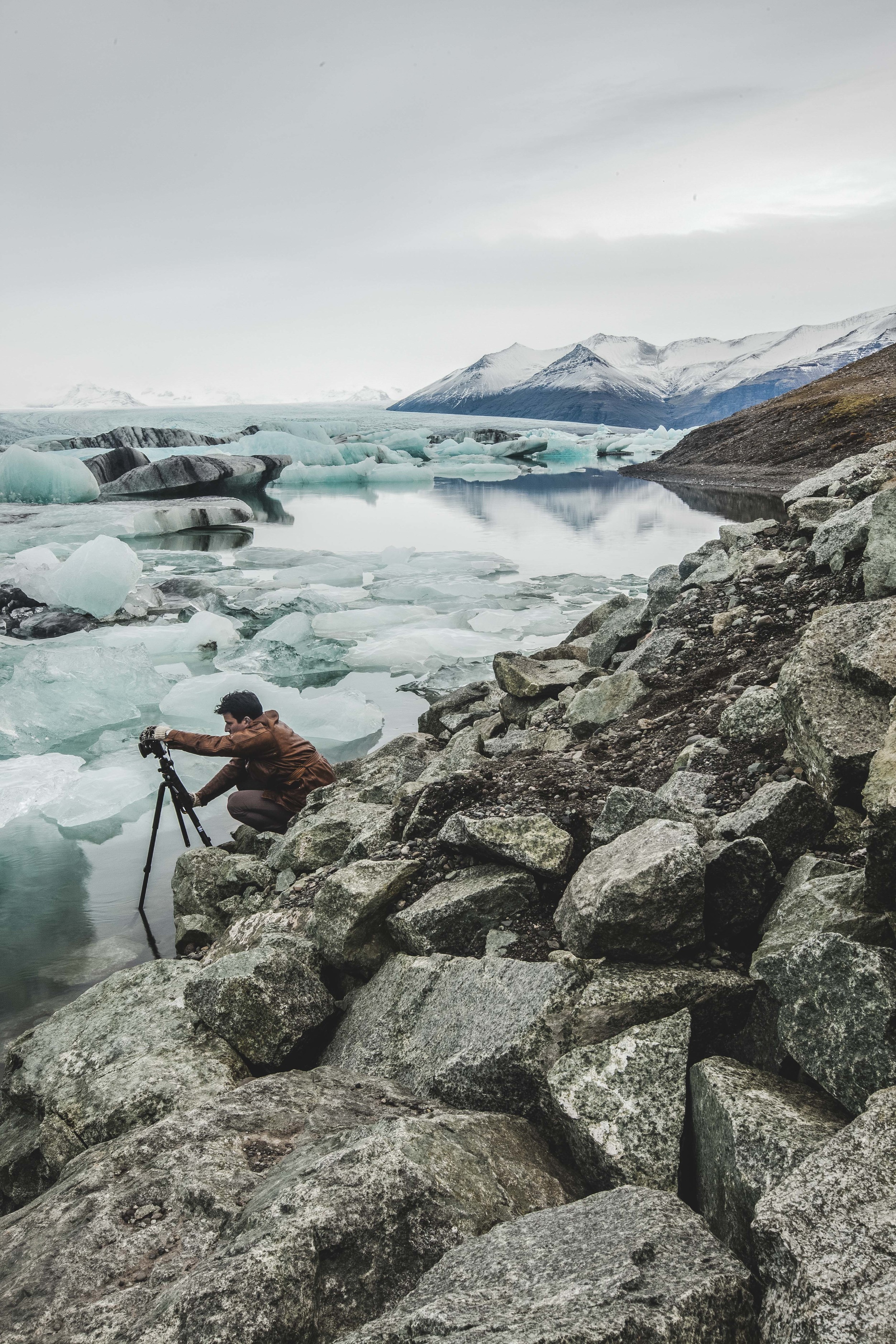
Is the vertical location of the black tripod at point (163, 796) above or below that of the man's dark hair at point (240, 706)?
below

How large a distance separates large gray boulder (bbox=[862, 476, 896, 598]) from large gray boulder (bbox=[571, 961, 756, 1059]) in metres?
2.82

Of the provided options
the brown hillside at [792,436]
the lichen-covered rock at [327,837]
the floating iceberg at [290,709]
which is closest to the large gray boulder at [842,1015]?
the lichen-covered rock at [327,837]

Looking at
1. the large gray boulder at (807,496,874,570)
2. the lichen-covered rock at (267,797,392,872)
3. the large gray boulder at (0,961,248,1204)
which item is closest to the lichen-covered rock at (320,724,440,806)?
the lichen-covered rock at (267,797,392,872)

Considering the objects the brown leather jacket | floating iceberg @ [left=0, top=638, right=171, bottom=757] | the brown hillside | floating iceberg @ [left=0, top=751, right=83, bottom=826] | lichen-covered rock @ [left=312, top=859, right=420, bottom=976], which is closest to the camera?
lichen-covered rock @ [left=312, top=859, right=420, bottom=976]

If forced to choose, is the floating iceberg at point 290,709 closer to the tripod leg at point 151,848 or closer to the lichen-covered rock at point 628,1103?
the tripod leg at point 151,848

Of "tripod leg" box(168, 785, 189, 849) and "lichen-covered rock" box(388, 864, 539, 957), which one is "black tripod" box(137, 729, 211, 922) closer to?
"tripod leg" box(168, 785, 189, 849)

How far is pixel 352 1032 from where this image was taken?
3.02 metres

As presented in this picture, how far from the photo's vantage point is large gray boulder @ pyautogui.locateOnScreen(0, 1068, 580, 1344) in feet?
5.51

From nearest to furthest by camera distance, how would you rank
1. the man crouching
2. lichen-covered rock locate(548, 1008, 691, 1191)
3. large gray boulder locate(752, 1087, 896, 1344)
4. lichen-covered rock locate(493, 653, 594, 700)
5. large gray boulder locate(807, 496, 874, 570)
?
large gray boulder locate(752, 1087, 896, 1344) < lichen-covered rock locate(548, 1008, 691, 1191) < large gray boulder locate(807, 496, 874, 570) < the man crouching < lichen-covered rock locate(493, 653, 594, 700)

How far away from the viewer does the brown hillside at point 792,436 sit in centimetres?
3306

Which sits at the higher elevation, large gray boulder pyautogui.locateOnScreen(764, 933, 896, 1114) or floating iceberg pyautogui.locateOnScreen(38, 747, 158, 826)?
large gray boulder pyautogui.locateOnScreen(764, 933, 896, 1114)

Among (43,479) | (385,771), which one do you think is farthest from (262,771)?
(43,479)

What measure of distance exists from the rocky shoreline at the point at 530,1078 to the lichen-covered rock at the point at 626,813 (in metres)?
0.02

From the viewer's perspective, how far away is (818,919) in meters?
2.28
